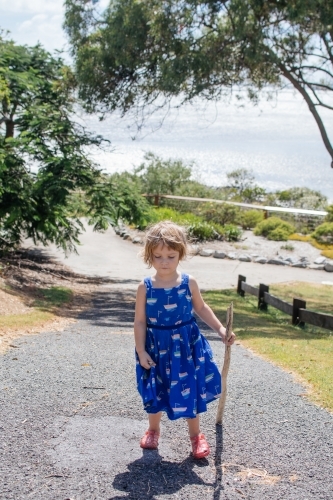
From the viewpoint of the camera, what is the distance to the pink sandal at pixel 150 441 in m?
4.48

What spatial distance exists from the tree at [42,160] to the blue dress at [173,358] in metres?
9.48

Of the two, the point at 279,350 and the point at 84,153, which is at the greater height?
the point at 84,153

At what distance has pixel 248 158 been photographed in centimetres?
9194

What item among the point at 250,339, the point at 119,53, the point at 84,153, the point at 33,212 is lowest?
the point at 250,339

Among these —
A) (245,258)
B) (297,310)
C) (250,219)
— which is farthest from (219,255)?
(297,310)

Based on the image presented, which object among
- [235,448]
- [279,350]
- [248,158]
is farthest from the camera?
[248,158]

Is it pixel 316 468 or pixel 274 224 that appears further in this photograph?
pixel 274 224

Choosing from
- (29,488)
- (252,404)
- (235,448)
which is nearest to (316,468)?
(235,448)

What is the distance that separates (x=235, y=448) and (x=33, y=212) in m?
10.9

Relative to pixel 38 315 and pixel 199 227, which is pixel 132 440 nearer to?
pixel 38 315

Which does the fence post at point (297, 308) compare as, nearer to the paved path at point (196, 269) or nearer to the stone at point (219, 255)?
the paved path at point (196, 269)

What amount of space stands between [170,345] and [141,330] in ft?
0.68

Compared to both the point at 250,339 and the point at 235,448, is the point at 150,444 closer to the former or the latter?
the point at 235,448

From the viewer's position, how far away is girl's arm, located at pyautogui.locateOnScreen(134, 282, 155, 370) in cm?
432
